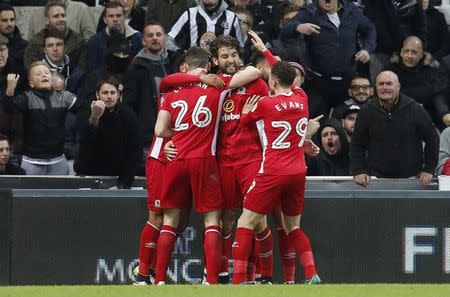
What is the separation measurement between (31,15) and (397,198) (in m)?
6.55

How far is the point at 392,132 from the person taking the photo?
15.5 m

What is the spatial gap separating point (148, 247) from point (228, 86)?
5.76 feet

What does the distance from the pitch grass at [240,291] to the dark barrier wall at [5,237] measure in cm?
253

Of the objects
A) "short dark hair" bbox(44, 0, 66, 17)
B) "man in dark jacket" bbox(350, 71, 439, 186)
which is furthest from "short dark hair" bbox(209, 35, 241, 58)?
"short dark hair" bbox(44, 0, 66, 17)

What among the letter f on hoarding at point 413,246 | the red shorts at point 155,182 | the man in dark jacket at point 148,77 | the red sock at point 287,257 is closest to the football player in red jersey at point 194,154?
the red shorts at point 155,182

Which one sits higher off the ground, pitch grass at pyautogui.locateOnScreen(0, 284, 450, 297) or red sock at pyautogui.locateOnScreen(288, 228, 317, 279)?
red sock at pyautogui.locateOnScreen(288, 228, 317, 279)

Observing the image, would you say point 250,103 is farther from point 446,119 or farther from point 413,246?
point 446,119

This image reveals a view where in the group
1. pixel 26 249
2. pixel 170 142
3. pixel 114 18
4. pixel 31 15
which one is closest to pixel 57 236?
pixel 26 249

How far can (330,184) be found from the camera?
600 inches

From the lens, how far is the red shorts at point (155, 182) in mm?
14109

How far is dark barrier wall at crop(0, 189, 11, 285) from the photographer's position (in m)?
14.8

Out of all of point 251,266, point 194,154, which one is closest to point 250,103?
point 194,154

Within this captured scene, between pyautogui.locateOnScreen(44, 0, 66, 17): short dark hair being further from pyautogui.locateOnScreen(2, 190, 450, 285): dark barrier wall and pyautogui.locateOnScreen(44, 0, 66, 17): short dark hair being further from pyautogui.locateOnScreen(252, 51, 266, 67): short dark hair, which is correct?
pyautogui.locateOnScreen(252, 51, 266, 67): short dark hair

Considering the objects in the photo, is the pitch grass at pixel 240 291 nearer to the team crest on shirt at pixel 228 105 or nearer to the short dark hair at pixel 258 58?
the team crest on shirt at pixel 228 105
